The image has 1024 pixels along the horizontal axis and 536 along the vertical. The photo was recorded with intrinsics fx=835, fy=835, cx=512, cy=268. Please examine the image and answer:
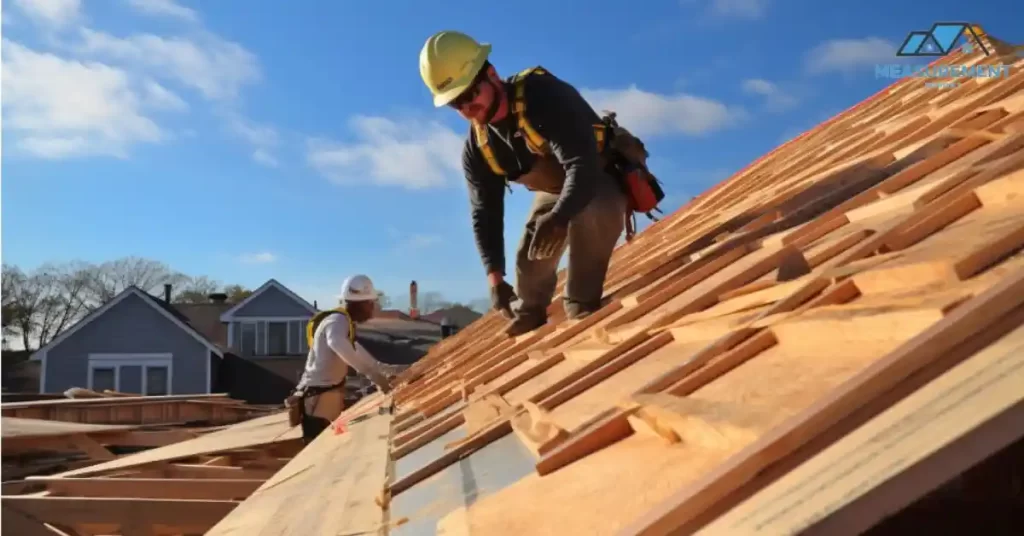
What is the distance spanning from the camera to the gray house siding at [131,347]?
25.8m

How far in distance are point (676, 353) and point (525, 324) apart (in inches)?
119

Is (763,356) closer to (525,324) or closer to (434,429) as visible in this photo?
(434,429)

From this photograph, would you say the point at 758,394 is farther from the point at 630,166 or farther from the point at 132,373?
the point at 132,373

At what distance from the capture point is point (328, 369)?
730cm

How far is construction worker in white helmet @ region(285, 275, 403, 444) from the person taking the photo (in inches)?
278

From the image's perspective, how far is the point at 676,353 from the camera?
2.66 m

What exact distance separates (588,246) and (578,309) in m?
0.46

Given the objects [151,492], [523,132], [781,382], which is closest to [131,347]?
[151,492]

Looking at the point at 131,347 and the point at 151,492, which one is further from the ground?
the point at 131,347

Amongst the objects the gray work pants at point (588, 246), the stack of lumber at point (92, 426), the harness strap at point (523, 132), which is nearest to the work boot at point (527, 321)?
the gray work pants at point (588, 246)

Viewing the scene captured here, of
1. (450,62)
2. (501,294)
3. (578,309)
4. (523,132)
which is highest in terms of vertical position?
(450,62)

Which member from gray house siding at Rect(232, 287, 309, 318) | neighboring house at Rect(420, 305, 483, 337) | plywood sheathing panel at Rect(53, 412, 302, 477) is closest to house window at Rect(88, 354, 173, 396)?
gray house siding at Rect(232, 287, 309, 318)

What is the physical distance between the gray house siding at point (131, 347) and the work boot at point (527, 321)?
2252 cm

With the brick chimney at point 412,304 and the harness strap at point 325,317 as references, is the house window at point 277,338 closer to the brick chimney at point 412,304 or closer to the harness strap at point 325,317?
the brick chimney at point 412,304
